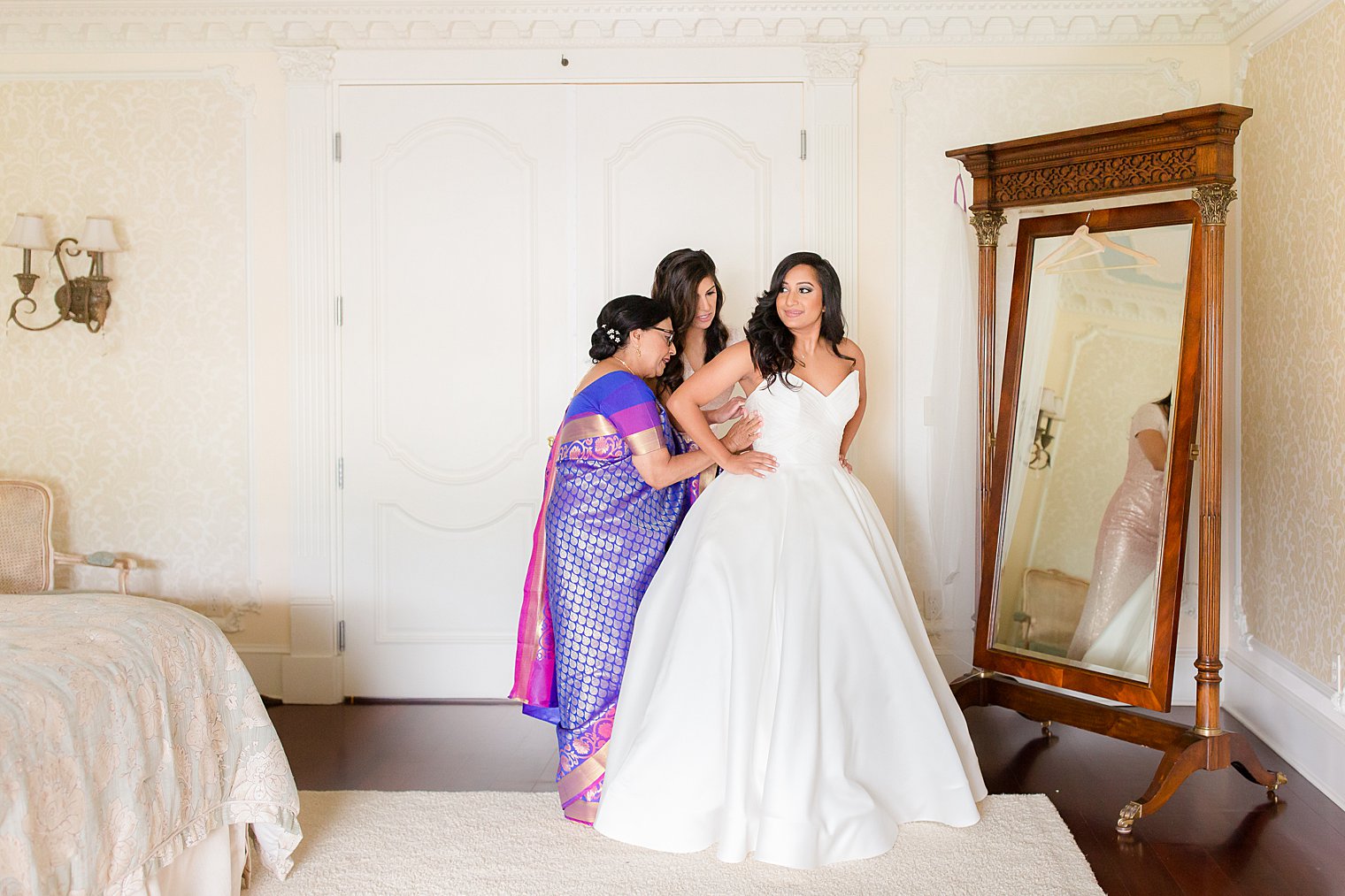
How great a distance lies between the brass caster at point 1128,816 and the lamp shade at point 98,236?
4.04 meters

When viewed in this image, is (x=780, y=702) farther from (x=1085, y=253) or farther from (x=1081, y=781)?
(x=1085, y=253)

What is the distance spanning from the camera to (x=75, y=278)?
4078mm

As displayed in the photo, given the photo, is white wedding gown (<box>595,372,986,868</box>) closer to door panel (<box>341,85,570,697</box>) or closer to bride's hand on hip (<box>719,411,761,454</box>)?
bride's hand on hip (<box>719,411,761,454</box>)

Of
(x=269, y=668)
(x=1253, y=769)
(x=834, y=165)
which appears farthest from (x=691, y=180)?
(x=1253, y=769)

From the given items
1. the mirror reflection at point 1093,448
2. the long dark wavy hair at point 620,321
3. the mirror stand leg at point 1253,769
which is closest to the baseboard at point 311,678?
the long dark wavy hair at point 620,321

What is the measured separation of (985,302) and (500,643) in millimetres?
2288

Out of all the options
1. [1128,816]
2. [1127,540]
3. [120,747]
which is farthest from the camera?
[1127,540]

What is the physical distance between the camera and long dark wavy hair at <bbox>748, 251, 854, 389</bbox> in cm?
298

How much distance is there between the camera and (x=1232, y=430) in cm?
392

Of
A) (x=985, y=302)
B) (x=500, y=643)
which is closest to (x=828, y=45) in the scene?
(x=985, y=302)

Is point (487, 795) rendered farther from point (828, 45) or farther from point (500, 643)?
point (828, 45)

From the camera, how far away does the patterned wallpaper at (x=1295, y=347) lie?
3.18 m

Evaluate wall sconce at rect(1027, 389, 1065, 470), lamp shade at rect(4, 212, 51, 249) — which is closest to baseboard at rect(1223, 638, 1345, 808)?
wall sconce at rect(1027, 389, 1065, 470)

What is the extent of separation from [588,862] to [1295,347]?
281 centimetres
